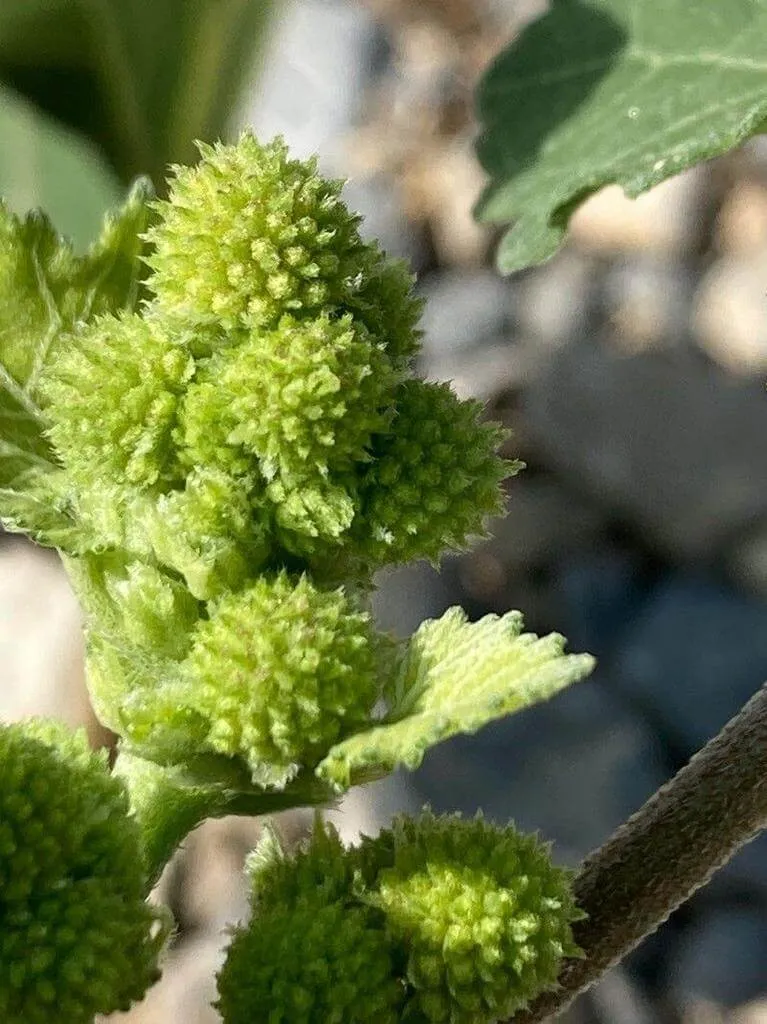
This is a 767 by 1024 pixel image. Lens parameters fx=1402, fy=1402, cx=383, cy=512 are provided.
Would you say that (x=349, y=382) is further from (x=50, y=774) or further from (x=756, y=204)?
(x=756, y=204)

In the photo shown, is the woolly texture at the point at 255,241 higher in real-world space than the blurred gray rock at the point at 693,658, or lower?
lower

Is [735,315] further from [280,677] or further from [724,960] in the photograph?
[280,677]

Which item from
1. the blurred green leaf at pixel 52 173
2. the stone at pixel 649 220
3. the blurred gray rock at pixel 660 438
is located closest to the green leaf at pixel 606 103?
the blurred green leaf at pixel 52 173

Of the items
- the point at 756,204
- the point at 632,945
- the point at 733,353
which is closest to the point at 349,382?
the point at 632,945

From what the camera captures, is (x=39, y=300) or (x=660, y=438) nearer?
(x=39, y=300)

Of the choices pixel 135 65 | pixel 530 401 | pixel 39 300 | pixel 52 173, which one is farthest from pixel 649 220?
pixel 39 300

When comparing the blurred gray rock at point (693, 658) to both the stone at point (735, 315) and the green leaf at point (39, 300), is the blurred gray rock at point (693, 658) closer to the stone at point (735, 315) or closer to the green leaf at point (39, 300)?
the stone at point (735, 315)
